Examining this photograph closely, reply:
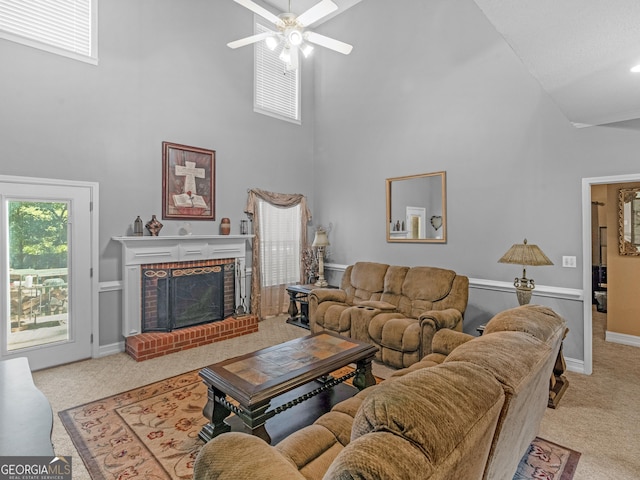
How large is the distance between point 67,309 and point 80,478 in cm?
233

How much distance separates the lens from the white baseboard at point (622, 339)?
164 inches

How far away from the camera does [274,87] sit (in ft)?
19.0

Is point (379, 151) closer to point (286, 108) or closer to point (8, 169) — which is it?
point (286, 108)

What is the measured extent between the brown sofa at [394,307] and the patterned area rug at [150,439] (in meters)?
1.25

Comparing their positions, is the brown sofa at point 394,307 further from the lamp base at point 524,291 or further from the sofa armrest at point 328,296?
the lamp base at point 524,291

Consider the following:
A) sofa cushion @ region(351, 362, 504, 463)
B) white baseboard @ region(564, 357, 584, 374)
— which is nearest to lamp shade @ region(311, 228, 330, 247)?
white baseboard @ region(564, 357, 584, 374)

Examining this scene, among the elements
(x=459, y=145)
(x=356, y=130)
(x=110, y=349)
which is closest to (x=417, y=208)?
(x=459, y=145)

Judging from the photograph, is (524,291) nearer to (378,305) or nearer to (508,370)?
(378,305)

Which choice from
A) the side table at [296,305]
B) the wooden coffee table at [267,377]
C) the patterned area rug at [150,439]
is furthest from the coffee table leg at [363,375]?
the side table at [296,305]

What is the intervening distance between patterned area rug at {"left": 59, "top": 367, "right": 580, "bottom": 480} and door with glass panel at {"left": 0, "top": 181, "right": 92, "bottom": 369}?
4.14ft

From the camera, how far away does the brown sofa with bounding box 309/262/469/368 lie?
3352mm

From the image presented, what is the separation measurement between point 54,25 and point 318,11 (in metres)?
3.01

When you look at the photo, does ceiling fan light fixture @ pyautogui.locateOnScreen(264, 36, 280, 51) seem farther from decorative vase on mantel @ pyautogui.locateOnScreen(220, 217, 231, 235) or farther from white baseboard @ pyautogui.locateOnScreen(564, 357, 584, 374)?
white baseboard @ pyautogui.locateOnScreen(564, 357, 584, 374)

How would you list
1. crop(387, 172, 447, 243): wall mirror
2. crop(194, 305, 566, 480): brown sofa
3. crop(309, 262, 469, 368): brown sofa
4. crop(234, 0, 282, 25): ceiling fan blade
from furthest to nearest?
crop(387, 172, 447, 243): wall mirror
crop(309, 262, 469, 368): brown sofa
crop(234, 0, 282, 25): ceiling fan blade
crop(194, 305, 566, 480): brown sofa
